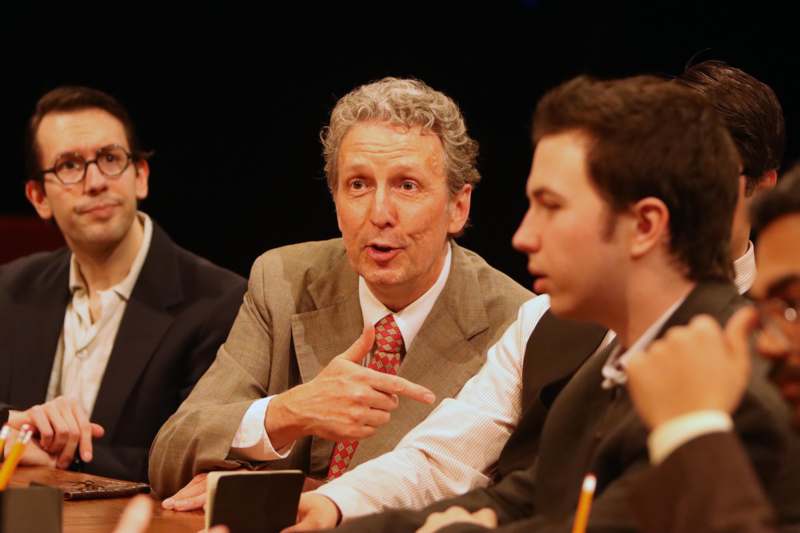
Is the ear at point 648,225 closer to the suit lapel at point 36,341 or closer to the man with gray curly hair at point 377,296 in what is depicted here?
the man with gray curly hair at point 377,296

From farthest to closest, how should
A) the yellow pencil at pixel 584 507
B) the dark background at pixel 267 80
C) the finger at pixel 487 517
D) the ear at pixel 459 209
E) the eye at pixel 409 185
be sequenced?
the dark background at pixel 267 80 → the ear at pixel 459 209 → the eye at pixel 409 185 → the finger at pixel 487 517 → the yellow pencil at pixel 584 507

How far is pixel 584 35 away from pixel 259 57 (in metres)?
1.40

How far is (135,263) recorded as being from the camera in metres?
4.02

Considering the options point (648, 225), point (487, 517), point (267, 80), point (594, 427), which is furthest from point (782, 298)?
point (267, 80)

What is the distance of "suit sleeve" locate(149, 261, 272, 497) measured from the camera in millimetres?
2850

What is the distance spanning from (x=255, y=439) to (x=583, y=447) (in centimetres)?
105

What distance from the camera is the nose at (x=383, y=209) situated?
3.07 metres

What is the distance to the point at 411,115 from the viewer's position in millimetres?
3150

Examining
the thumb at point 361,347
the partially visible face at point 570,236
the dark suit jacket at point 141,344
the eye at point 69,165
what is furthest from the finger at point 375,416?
the eye at point 69,165

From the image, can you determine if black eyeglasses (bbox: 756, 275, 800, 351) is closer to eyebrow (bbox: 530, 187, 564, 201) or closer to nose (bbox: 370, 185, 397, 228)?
eyebrow (bbox: 530, 187, 564, 201)

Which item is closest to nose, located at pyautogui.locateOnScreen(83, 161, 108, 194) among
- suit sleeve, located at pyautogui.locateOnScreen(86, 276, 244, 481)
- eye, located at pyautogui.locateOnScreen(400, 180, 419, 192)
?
suit sleeve, located at pyautogui.locateOnScreen(86, 276, 244, 481)

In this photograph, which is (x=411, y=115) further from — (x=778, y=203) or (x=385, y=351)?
(x=778, y=203)

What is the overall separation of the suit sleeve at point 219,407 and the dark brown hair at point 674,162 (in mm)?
1232

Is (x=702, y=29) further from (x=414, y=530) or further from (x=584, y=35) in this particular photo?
(x=414, y=530)
